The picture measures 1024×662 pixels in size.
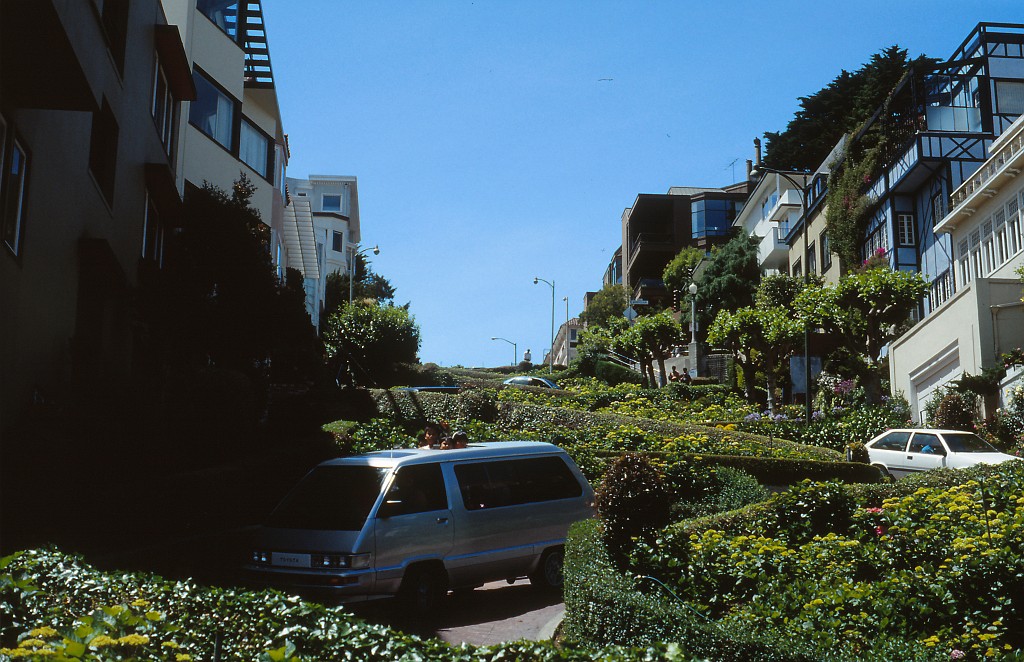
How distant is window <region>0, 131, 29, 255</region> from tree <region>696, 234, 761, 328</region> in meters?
49.0

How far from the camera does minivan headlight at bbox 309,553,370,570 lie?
9.43 metres

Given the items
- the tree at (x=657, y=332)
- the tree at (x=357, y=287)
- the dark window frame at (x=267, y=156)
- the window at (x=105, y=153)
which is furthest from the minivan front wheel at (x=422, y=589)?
the tree at (x=357, y=287)

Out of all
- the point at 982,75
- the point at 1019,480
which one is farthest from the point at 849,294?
the point at 1019,480

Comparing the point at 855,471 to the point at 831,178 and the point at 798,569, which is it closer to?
the point at 798,569

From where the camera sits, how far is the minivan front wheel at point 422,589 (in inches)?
390

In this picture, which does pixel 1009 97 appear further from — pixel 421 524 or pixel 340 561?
pixel 340 561

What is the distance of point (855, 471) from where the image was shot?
18328mm

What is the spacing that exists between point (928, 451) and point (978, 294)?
319 inches

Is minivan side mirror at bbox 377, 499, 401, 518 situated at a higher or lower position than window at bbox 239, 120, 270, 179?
lower

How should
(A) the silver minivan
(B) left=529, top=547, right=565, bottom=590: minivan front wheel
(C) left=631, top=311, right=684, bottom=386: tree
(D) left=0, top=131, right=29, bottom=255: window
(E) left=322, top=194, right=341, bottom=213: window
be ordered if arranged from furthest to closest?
(E) left=322, top=194, right=341, bottom=213: window
(C) left=631, top=311, right=684, bottom=386: tree
(B) left=529, top=547, right=565, bottom=590: minivan front wheel
(D) left=0, top=131, right=29, bottom=255: window
(A) the silver minivan

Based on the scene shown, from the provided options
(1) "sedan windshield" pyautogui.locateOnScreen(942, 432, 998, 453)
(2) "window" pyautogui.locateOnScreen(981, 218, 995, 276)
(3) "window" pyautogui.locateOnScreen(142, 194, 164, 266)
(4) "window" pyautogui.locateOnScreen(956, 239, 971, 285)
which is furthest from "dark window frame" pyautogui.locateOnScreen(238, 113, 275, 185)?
(4) "window" pyautogui.locateOnScreen(956, 239, 971, 285)

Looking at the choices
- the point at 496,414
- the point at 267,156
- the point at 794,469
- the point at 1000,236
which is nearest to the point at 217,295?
the point at 496,414

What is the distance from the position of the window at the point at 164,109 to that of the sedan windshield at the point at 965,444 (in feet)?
61.5

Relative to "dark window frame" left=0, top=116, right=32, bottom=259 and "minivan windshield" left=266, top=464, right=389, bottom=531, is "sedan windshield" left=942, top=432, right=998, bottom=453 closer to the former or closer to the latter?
"minivan windshield" left=266, top=464, right=389, bottom=531
